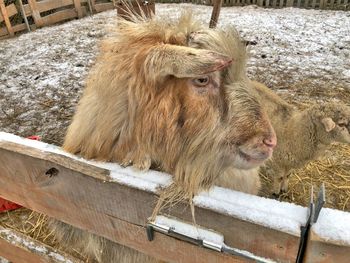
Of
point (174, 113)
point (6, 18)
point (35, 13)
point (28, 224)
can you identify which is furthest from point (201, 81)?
point (35, 13)

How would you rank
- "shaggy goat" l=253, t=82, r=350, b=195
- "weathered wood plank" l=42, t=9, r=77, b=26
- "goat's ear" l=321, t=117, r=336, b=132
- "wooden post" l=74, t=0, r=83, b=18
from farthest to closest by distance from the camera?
"wooden post" l=74, t=0, r=83, b=18, "weathered wood plank" l=42, t=9, r=77, b=26, "shaggy goat" l=253, t=82, r=350, b=195, "goat's ear" l=321, t=117, r=336, b=132

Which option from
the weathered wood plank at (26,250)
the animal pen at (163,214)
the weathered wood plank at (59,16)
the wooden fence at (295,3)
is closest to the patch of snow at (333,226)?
the animal pen at (163,214)

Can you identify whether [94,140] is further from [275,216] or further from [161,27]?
[275,216]

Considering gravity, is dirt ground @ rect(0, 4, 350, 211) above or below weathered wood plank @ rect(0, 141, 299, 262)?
below

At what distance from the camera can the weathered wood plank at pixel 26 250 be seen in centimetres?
227

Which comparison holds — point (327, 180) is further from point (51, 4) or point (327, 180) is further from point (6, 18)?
point (51, 4)

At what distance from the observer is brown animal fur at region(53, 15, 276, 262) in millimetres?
1574

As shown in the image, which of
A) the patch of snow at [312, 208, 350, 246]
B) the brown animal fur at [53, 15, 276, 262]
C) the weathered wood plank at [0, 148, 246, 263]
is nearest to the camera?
the patch of snow at [312, 208, 350, 246]

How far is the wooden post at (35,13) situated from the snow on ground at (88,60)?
39 cm

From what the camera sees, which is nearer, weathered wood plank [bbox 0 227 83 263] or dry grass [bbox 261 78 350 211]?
weathered wood plank [bbox 0 227 83 263]

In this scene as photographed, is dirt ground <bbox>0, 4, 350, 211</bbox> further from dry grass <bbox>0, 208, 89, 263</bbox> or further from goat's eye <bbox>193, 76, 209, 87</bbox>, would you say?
goat's eye <bbox>193, 76, 209, 87</bbox>

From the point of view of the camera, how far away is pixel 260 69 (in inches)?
237

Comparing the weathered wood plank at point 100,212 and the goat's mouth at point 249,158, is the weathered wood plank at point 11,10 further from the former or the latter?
the goat's mouth at point 249,158

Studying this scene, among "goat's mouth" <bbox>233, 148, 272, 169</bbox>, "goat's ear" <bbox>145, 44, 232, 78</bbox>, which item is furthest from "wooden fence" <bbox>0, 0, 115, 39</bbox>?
"goat's mouth" <bbox>233, 148, 272, 169</bbox>
